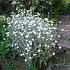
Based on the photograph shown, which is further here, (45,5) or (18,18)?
(45,5)

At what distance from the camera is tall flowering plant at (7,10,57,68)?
546cm

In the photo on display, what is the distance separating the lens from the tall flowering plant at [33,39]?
17.9 feet

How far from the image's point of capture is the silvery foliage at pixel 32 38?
17.9 feet

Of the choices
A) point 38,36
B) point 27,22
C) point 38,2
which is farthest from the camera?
point 38,2

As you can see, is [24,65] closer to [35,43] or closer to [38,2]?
[35,43]

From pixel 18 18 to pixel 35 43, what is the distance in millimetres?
807

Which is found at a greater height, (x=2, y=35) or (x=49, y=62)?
(x=2, y=35)

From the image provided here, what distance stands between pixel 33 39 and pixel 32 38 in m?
0.05

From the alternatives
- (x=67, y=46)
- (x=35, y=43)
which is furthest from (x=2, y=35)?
(x=67, y=46)

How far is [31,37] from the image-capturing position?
18.3 feet

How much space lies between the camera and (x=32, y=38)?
5555 mm

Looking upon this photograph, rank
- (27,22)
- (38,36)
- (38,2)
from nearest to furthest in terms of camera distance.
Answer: (38,36), (27,22), (38,2)

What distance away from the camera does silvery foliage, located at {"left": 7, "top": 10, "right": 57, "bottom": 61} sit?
17.9ft

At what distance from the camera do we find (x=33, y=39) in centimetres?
552
